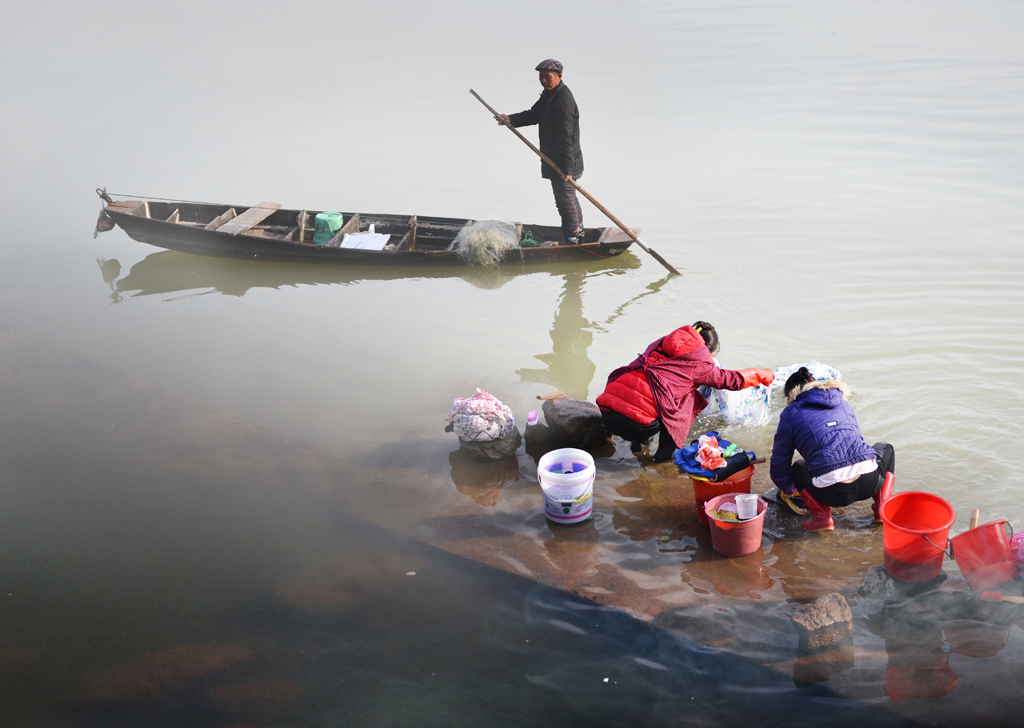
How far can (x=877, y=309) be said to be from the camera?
820cm

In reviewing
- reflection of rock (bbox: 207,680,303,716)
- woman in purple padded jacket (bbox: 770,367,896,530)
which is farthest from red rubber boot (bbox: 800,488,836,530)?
reflection of rock (bbox: 207,680,303,716)

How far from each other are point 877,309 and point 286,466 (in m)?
6.56

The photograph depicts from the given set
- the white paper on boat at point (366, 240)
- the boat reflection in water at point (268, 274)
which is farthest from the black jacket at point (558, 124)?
the white paper on boat at point (366, 240)

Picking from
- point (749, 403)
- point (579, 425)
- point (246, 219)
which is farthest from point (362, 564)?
point (246, 219)

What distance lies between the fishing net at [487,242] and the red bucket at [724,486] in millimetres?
5737

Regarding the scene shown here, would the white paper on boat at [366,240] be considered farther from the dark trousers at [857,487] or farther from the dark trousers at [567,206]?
→ the dark trousers at [857,487]

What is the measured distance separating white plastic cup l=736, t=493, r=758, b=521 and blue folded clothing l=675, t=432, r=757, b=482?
0.54 ft

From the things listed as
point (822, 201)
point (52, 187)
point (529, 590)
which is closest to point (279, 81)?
point (52, 187)

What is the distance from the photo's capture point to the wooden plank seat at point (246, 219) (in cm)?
1073

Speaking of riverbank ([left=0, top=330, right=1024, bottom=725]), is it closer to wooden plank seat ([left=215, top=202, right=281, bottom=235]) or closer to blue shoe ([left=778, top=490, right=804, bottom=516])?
blue shoe ([left=778, top=490, right=804, bottom=516])

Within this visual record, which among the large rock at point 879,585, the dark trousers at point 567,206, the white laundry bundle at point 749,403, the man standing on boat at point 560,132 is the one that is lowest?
the large rock at point 879,585

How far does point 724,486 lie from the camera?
4730 millimetres

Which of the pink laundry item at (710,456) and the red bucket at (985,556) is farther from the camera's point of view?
the pink laundry item at (710,456)

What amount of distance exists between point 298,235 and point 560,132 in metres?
4.40
